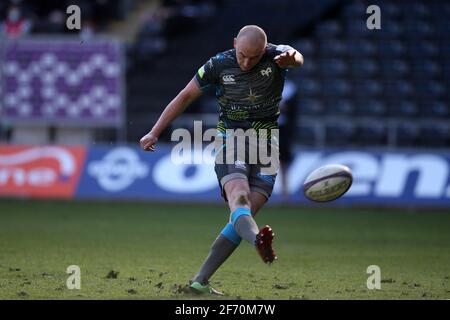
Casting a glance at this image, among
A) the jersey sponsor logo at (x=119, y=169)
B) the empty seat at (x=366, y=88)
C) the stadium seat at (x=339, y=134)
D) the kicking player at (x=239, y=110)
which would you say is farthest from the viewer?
the empty seat at (x=366, y=88)

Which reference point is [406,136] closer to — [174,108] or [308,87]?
[308,87]

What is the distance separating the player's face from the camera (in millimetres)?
7656

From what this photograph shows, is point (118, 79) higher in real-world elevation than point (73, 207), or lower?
higher

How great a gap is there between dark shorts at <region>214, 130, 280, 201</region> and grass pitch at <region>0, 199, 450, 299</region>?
37.3 inches

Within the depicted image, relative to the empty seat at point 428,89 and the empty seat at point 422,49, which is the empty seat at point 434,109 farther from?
the empty seat at point 422,49

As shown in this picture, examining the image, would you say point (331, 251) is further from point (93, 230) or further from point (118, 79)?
point (118, 79)

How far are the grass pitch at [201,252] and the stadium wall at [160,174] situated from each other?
0.69m

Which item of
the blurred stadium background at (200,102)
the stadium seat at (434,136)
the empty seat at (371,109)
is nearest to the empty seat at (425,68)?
the blurred stadium background at (200,102)

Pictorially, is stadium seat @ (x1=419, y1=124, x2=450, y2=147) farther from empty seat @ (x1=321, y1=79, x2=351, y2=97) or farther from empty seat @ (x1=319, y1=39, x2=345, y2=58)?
empty seat @ (x1=319, y1=39, x2=345, y2=58)

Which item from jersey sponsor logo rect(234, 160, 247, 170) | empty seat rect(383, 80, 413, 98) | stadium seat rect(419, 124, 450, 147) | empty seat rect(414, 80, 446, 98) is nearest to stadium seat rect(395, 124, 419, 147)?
stadium seat rect(419, 124, 450, 147)

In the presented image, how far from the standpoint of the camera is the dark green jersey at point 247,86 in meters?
8.09

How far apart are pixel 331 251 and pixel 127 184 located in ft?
28.0

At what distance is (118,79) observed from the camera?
2008 cm
